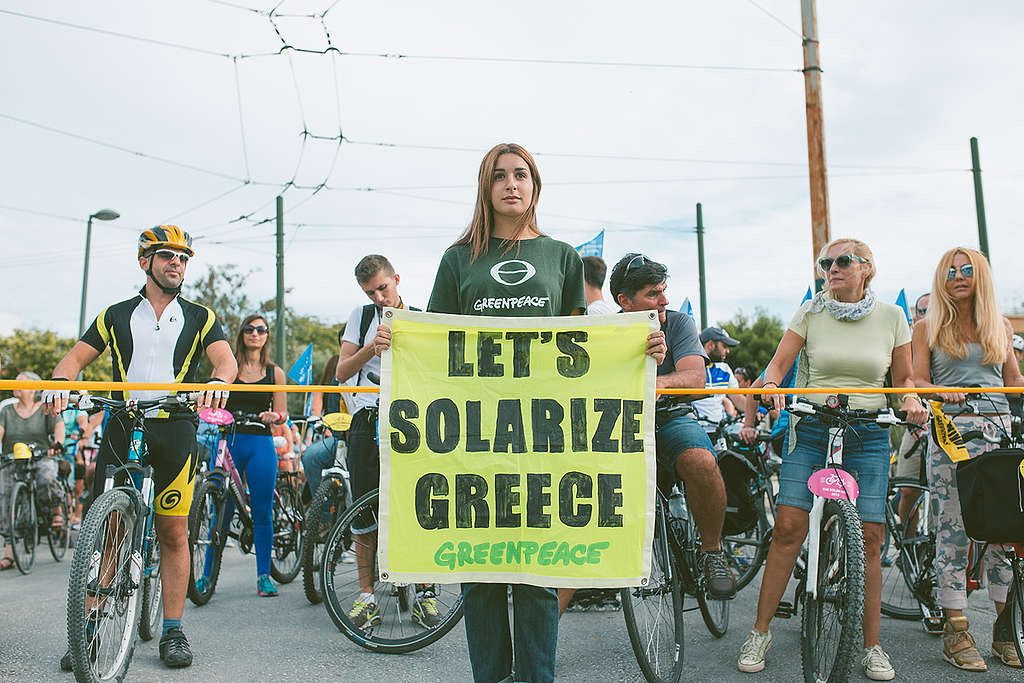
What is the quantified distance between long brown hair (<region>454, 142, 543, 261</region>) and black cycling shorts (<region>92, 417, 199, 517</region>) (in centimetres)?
195

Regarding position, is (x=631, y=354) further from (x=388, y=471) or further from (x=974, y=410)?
(x=974, y=410)

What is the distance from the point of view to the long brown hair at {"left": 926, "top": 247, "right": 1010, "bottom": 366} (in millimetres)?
4539

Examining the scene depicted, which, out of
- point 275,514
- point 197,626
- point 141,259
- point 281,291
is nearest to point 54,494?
point 275,514

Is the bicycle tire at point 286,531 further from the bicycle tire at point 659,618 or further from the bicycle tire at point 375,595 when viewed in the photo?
the bicycle tire at point 659,618

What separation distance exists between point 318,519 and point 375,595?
673 millimetres

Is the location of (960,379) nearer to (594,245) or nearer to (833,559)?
(833,559)

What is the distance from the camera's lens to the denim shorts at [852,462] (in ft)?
13.3

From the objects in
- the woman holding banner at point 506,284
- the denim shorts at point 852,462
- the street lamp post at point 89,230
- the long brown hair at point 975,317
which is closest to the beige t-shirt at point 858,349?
the denim shorts at point 852,462

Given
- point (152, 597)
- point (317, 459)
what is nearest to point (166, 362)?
point (152, 597)

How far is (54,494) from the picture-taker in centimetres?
843

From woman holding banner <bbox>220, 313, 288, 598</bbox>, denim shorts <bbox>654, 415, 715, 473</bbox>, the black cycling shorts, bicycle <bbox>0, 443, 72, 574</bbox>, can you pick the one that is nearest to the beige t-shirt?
denim shorts <bbox>654, 415, 715, 473</bbox>

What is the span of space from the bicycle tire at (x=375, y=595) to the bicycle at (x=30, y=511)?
4749 millimetres

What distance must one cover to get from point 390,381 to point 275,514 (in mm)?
4080

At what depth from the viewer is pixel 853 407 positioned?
13.7 ft
